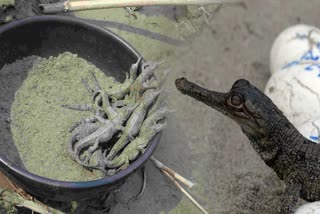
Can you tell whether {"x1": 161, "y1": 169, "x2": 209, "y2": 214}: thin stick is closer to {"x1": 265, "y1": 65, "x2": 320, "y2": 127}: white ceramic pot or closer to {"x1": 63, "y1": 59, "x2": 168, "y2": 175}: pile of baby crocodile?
{"x1": 63, "y1": 59, "x2": 168, "y2": 175}: pile of baby crocodile

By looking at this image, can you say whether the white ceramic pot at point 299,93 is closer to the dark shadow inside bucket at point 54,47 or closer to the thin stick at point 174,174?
the thin stick at point 174,174

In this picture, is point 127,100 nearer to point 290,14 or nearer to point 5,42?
point 5,42

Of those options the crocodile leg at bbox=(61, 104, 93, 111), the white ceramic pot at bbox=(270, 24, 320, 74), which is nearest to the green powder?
the crocodile leg at bbox=(61, 104, 93, 111)

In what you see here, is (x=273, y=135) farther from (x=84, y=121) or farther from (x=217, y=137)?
(x=84, y=121)

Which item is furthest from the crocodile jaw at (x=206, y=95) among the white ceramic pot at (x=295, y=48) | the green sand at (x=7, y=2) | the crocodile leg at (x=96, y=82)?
the green sand at (x=7, y=2)

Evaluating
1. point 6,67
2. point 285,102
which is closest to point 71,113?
point 6,67

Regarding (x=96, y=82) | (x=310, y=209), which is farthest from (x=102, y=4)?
(x=310, y=209)
